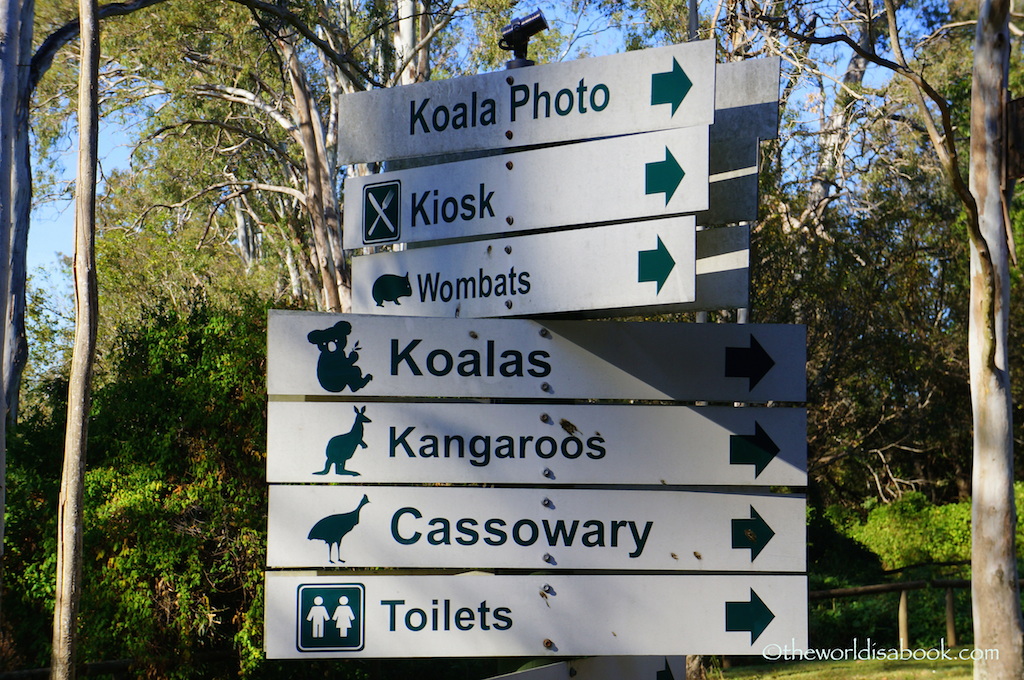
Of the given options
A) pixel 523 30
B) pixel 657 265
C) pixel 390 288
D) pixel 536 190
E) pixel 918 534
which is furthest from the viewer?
pixel 918 534

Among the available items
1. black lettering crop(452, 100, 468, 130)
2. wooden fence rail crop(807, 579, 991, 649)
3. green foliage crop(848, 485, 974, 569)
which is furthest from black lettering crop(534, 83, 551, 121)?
green foliage crop(848, 485, 974, 569)

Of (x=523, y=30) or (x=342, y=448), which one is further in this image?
(x=523, y=30)

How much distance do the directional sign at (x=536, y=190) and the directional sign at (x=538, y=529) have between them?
70 centimetres

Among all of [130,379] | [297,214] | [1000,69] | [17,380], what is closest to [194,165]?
[297,214]

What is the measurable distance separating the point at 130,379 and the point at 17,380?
13.7 feet

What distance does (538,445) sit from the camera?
2557 mm

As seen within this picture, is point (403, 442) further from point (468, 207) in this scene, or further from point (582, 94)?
point (582, 94)

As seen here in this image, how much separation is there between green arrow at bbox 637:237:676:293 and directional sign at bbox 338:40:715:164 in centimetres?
32

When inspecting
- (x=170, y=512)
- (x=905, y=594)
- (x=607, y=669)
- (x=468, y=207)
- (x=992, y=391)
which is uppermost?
(x=468, y=207)

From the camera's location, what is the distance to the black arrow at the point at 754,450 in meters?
2.52

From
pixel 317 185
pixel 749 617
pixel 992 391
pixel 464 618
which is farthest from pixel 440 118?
pixel 317 185

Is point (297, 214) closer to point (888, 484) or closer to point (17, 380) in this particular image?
point (17, 380)

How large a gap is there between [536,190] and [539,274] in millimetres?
219

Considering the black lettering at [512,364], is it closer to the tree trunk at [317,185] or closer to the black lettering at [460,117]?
the black lettering at [460,117]
